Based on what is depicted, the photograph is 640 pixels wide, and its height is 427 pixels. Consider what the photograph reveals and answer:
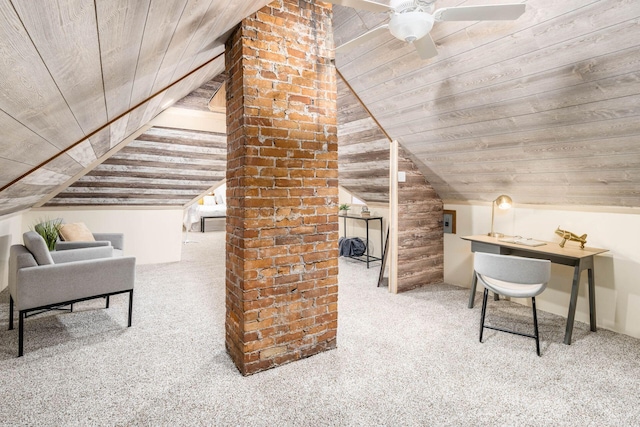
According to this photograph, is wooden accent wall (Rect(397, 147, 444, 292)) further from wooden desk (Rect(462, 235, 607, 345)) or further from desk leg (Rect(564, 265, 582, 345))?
desk leg (Rect(564, 265, 582, 345))

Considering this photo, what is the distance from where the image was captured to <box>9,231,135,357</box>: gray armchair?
2605mm

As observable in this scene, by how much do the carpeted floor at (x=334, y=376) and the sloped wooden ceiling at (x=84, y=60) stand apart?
132cm

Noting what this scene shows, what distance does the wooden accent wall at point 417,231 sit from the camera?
13.6ft

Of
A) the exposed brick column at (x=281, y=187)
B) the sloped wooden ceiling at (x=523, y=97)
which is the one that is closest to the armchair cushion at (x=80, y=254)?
the exposed brick column at (x=281, y=187)

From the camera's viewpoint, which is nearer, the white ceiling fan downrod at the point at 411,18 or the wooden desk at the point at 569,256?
the white ceiling fan downrod at the point at 411,18

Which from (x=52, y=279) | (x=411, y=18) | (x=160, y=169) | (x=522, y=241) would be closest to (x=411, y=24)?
(x=411, y=18)

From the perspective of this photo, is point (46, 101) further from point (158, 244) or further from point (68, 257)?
point (158, 244)

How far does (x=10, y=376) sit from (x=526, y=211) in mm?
4603

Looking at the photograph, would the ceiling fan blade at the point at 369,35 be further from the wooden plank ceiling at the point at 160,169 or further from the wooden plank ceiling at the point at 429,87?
the wooden plank ceiling at the point at 160,169

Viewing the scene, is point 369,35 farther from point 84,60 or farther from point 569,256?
point 569,256

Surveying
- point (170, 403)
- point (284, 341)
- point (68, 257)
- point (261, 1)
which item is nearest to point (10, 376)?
point (170, 403)

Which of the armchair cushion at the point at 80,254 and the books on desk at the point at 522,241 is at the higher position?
the books on desk at the point at 522,241

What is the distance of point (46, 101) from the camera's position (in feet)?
4.13

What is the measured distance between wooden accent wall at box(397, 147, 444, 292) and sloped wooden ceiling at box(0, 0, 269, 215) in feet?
8.35
